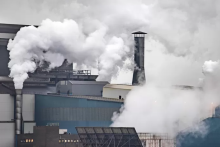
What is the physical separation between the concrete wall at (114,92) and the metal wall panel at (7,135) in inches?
536

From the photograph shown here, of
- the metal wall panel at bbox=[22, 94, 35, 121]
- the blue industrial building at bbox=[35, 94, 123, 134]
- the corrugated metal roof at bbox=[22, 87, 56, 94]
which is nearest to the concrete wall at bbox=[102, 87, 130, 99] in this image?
the blue industrial building at bbox=[35, 94, 123, 134]

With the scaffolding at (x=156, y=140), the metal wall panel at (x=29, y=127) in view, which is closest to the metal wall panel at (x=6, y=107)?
the metal wall panel at (x=29, y=127)

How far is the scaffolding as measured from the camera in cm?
8738

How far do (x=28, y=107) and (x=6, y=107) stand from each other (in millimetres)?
3248

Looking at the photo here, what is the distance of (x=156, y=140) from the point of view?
3469 inches

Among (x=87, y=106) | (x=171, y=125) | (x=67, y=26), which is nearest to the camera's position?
(x=171, y=125)

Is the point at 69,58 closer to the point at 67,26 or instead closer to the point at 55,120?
the point at 67,26

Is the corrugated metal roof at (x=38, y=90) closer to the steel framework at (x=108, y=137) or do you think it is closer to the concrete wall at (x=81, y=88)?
the concrete wall at (x=81, y=88)

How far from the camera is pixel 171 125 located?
3558 inches

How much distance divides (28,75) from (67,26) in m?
7.88

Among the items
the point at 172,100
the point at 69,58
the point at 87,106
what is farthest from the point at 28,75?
the point at 172,100

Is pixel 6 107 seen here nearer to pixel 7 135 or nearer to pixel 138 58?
pixel 7 135

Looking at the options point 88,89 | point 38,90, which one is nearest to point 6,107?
point 38,90

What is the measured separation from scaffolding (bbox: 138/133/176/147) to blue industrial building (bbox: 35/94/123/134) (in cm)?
1119
